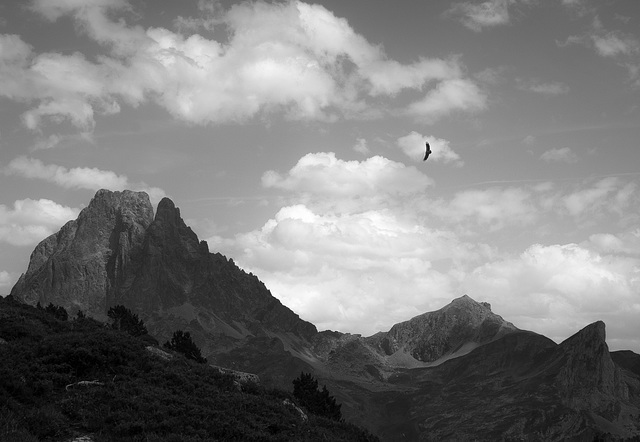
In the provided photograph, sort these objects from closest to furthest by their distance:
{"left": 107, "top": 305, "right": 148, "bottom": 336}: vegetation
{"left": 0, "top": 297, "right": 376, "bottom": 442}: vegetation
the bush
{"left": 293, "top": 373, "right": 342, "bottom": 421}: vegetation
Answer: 1. {"left": 0, "top": 297, "right": 376, "bottom": 442}: vegetation
2. {"left": 293, "top": 373, "right": 342, "bottom": 421}: vegetation
3. the bush
4. {"left": 107, "top": 305, "right": 148, "bottom": 336}: vegetation

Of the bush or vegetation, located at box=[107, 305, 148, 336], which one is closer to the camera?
the bush

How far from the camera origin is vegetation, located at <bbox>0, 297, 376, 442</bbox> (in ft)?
90.2

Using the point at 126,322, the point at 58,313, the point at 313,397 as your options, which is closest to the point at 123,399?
the point at 313,397

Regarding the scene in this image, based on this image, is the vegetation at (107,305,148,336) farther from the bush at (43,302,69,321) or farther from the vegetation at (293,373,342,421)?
the vegetation at (293,373,342,421)

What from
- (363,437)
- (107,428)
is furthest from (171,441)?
(363,437)

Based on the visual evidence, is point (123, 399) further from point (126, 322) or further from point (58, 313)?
point (126, 322)

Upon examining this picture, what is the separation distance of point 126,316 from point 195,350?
15.9 m

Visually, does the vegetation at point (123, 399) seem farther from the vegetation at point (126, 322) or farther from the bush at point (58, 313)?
the vegetation at point (126, 322)

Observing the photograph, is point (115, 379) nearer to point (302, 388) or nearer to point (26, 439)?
point (26, 439)

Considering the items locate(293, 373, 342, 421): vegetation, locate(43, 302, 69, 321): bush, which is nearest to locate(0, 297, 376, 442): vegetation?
locate(293, 373, 342, 421): vegetation

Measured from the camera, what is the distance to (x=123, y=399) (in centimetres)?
3086

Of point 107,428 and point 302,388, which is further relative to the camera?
point 302,388

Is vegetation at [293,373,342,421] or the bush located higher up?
the bush

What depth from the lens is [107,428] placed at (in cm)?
2783
